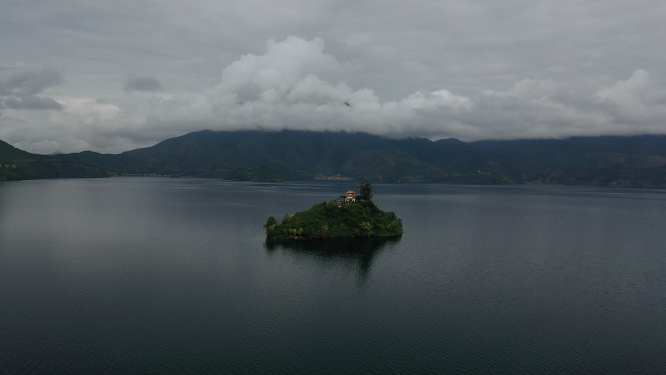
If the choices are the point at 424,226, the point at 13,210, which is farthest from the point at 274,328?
the point at 13,210

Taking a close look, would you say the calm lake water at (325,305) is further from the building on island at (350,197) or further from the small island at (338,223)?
the building on island at (350,197)

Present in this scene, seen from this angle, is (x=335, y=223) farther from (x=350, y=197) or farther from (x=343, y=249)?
(x=350, y=197)

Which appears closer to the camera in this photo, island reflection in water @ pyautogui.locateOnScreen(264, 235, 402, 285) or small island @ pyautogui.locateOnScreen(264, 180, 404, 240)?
island reflection in water @ pyautogui.locateOnScreen(264, 235, 402, 285)

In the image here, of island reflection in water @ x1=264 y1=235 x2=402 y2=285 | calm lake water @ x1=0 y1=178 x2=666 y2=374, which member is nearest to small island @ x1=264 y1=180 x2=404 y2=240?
island reflection in water @ x1=264 y1=235 x2=402 y2=285

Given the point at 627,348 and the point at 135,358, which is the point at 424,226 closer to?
the point at 627,348

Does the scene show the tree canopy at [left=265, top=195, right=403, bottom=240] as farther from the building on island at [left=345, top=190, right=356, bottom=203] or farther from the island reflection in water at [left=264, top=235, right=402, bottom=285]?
the building on island at [left=345, top=190, right=356, bottom=203]

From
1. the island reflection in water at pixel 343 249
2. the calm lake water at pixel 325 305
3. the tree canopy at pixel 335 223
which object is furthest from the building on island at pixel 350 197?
the calm lake water at pixel 325 305
